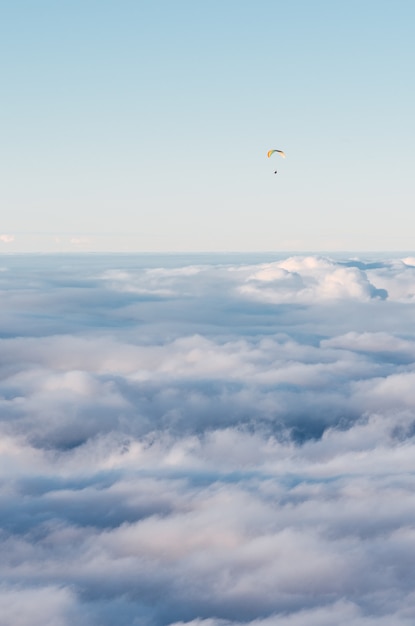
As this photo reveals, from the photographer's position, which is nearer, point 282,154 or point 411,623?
point 282,154

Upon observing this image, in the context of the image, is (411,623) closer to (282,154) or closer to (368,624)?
(368,624)

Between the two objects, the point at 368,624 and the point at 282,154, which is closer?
the point at 282,154

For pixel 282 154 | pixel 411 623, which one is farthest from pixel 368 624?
pixel 282 154

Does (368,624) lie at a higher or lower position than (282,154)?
lower

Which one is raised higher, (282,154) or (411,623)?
(282,154)
